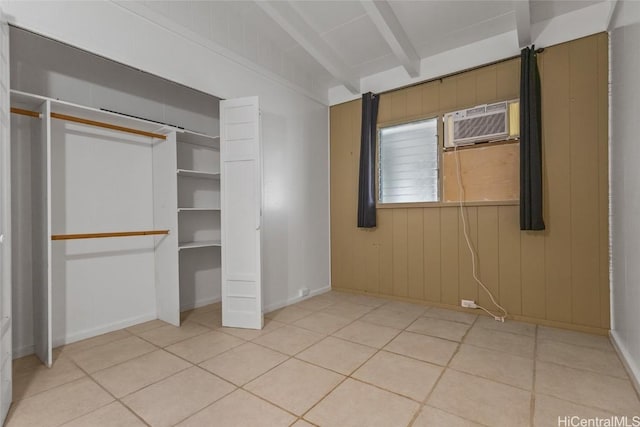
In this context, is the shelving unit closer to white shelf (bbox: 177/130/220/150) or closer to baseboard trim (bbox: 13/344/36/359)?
white shelf (bbox: 177/130/220/150)

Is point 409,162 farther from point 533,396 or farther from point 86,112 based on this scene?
point 86,112

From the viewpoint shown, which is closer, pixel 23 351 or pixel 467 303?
pixel 23 351

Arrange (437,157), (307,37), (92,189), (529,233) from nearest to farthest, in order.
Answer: (92,189) → (529,233) → (307,37) → (437,157)

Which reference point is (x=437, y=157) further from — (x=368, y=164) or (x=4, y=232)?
(x=4, y=232)

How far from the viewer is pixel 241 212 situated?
9.21ft

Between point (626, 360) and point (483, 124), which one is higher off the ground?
point (483, 124)

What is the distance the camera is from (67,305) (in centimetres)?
246

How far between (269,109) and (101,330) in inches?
107

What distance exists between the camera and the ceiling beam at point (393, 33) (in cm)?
244

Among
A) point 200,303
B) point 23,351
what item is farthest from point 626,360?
point 23,351

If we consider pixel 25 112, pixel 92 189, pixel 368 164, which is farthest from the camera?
pixel 368 164

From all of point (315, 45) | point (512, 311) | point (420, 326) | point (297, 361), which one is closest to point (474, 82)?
point (315, 45)

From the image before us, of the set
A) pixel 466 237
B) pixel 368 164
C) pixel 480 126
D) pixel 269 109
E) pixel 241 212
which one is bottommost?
pixel 466 237

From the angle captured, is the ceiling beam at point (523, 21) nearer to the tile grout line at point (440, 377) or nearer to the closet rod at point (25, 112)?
the tile grout line at point (440, 377)
